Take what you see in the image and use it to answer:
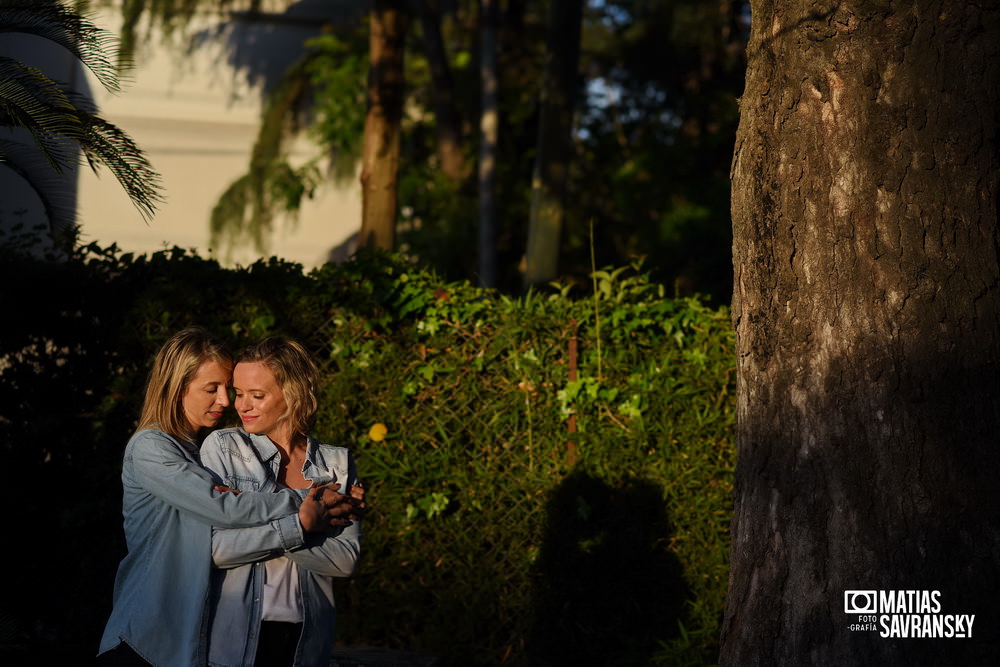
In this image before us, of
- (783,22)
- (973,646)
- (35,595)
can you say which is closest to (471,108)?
(35,595)

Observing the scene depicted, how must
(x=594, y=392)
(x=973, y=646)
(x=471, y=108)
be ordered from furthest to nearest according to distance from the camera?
1. (x=471, y=108)
2. (x=594, y=392)
3. (x=973, y=646)

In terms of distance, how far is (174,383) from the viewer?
3.39 metres

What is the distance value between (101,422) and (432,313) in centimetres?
217

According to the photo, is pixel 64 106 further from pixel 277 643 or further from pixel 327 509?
pixel 277 643

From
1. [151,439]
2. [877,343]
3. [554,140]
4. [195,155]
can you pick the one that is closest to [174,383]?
[151,439]

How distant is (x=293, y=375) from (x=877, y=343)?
1898mm

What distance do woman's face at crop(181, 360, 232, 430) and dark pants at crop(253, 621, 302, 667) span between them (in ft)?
2.36

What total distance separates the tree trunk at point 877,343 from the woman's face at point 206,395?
1.83 metres

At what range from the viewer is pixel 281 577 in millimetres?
3242

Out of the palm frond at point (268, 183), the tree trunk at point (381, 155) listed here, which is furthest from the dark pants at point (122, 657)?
the palm frond at point (268, 183)

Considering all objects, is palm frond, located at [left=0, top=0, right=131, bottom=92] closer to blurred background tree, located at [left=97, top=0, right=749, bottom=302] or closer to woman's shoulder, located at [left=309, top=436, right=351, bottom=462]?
woman's shoulder, located at [left=309, top=436, right=351, bottom=462]

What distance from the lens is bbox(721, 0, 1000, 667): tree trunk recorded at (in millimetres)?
3186

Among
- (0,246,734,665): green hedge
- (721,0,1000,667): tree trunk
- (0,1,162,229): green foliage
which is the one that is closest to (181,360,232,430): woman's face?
(721,0,1000,667): tree trunk

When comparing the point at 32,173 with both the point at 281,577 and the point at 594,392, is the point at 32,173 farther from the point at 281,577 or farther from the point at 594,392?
the point at 281,577
